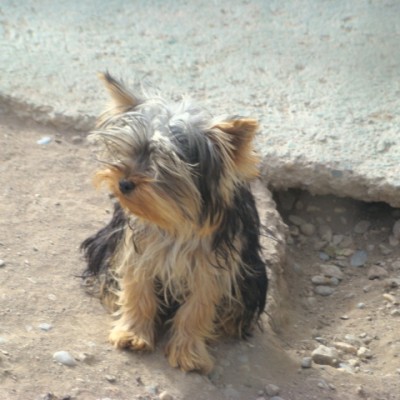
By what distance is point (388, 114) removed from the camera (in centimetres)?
739

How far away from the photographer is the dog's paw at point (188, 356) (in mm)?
5199

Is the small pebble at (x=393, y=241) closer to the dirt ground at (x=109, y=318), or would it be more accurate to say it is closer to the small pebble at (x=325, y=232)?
the dirt ground at (x=109, y=318)

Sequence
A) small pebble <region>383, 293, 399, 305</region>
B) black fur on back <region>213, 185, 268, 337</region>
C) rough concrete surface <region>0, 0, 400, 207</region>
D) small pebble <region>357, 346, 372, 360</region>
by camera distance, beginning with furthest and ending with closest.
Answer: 1. rough concrete surface <region>0, 0, 400, 207</region>
2. small pebble <region>383, 293, 399, 305</region>
3. small pebble <region>357, 346, 372, 360</region>
4. black fur on back <region>213, 185, 268, 337</region>

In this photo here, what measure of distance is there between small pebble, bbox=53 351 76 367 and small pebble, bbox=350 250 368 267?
8.82 feet

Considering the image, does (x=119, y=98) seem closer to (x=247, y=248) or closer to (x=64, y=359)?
(x=247, y=248)

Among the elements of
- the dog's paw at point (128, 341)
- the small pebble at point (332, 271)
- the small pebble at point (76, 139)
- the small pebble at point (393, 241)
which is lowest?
the dog's paw at point (128, 341)

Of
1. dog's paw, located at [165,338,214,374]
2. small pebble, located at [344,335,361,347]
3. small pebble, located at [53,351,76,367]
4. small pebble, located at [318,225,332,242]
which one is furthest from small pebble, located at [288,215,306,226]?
small pebble, located at [53,351,76,367]

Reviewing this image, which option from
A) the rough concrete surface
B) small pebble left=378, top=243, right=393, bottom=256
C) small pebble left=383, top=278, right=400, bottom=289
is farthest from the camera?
small pebble left=378, top=243, right=393, bottom=256

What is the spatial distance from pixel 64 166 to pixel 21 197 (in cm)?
58

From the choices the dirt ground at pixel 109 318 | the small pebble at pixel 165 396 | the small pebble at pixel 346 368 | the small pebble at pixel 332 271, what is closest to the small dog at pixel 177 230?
the dirt ground at pixel 109 318

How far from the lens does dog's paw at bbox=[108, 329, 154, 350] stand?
520 cm

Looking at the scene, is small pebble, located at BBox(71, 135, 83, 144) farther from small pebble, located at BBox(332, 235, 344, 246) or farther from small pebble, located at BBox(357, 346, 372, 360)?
small pebble, located at BBox(357, 346, 372, 360)

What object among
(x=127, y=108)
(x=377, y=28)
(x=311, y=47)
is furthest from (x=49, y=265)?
(x=377, y=28)

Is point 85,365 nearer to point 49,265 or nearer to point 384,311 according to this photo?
point 49,265
